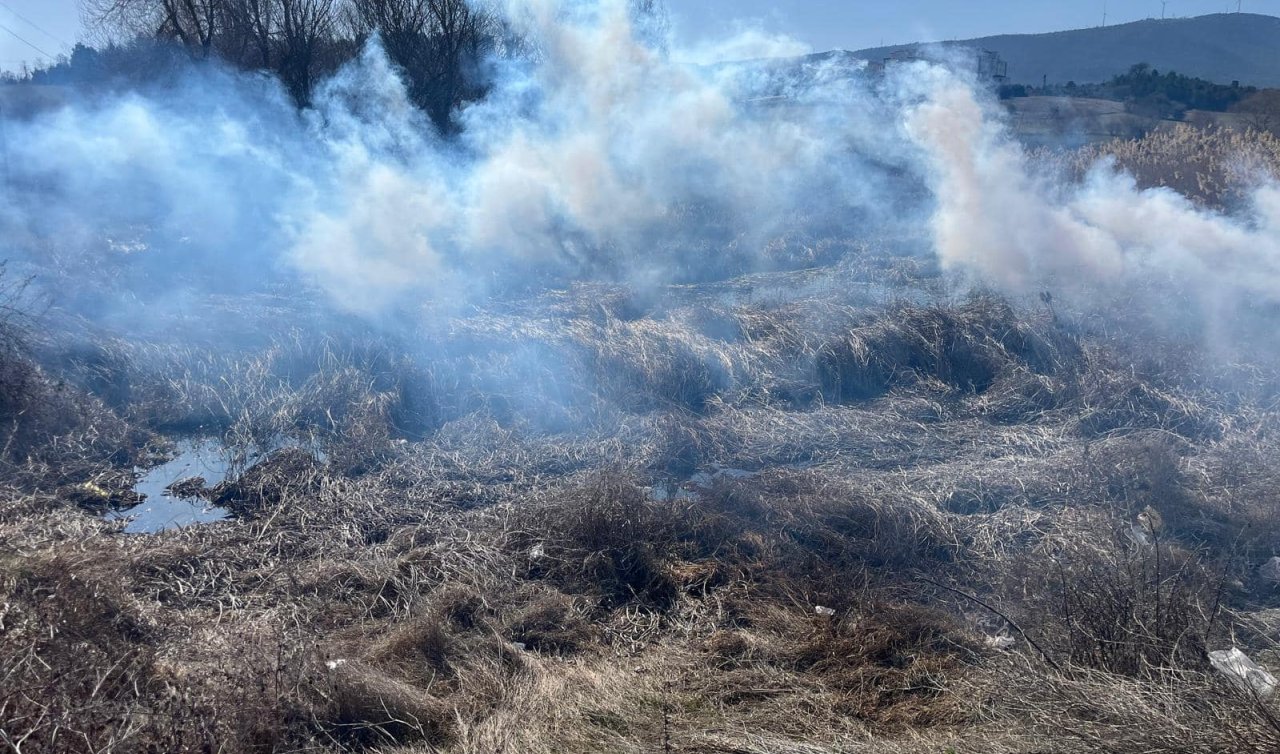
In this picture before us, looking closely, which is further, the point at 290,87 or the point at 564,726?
the point at 290,87

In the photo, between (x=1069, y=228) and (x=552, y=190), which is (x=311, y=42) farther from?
(x=1069, y=228)

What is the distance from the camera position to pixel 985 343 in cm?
1153

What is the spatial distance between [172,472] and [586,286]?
7284 mm

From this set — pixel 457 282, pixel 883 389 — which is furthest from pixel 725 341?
pixel 457 282

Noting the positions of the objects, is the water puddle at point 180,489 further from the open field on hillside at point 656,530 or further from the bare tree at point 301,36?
the bare tree at point 301,36

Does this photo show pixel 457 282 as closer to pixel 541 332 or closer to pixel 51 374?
pixel 541 332

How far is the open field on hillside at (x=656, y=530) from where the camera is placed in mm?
4355

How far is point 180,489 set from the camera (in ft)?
26.8

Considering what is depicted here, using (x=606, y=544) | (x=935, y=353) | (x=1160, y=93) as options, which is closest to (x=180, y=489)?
(x=606, y=544)

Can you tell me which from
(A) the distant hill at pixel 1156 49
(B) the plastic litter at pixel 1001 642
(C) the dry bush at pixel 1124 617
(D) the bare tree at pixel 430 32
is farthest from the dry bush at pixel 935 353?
(A) the distant hill at pixel 1156 49

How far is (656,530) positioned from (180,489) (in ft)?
14.8

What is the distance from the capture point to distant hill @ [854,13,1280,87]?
58438 millimetres

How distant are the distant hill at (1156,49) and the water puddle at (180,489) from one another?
52.9 m

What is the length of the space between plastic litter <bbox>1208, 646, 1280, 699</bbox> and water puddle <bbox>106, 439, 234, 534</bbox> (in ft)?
23.8
